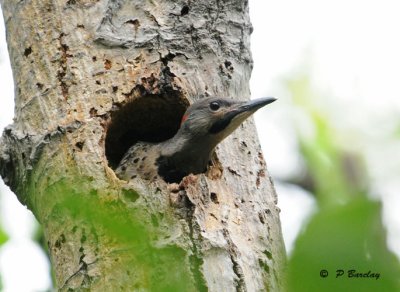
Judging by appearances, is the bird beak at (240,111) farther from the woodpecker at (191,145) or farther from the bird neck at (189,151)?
the bird neck at (189,151)

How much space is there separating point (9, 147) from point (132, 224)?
287 centimetres

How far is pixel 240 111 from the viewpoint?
442 centimetres

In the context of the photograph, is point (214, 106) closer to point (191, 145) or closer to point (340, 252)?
point (191, 145)

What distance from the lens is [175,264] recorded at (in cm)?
306

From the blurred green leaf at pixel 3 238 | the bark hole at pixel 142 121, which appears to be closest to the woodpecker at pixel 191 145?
the bark hole at pixel 142 121

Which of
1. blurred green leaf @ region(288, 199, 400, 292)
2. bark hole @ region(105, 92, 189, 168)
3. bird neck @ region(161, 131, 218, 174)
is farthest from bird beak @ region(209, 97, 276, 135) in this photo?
blurred green leaf @ region(288, 199, 400, 292)

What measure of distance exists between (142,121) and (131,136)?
0.27m

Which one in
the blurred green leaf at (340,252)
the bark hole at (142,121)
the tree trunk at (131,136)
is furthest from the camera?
the bark hole at (142,121)

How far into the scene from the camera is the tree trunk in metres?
3.24

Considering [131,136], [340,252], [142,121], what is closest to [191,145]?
[142,121]

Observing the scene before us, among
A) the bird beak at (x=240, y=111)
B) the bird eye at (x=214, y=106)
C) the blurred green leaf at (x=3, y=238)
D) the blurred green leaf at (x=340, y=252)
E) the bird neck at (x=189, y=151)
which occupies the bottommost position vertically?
the blurred green leaf at (x=340, y=252)

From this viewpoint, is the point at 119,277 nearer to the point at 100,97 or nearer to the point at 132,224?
the point at 100,97

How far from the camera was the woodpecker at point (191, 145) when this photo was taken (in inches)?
175

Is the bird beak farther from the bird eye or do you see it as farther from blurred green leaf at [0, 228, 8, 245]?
blurred green leaf at [0, 228, 8, 245]
